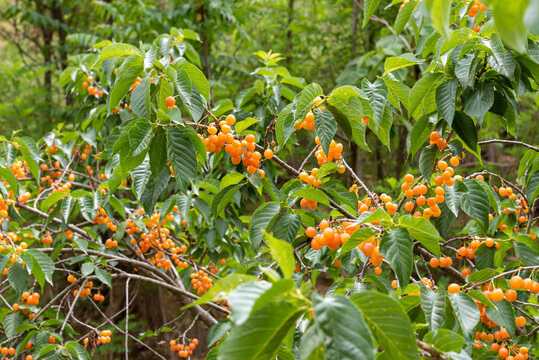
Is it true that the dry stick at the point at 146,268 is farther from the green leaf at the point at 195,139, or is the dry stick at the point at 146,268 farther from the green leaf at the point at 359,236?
the green leaf at the point at 359,236

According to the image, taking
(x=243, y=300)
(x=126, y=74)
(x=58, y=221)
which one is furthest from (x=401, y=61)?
(x=58, y=221)

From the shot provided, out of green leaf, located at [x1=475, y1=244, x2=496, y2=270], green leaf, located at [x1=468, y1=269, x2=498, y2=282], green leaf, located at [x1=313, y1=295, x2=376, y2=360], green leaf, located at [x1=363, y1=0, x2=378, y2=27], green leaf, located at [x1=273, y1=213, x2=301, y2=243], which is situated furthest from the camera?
green leaf, located at [x1=363, y1=0, x2=378, y2=27]

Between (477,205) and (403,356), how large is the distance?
0.87 m

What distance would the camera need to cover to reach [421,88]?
1.45m

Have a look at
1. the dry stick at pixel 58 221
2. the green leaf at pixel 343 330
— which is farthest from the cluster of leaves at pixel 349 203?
the dry stick at pixel 58 221

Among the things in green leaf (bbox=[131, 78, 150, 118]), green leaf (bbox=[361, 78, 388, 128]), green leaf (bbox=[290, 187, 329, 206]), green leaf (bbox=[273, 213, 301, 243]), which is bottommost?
green leaf (bbox=[273, 213, 301, 243])

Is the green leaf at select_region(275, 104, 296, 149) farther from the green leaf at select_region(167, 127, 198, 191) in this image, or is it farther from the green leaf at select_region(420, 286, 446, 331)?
the green leaf at select_region(420, 286, 446, 331)

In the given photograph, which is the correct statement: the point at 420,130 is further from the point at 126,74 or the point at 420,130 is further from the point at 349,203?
the point at 126,74

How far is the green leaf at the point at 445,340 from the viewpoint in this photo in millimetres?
893

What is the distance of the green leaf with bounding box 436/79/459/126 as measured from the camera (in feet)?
4.30

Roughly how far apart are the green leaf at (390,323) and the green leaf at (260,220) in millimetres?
675

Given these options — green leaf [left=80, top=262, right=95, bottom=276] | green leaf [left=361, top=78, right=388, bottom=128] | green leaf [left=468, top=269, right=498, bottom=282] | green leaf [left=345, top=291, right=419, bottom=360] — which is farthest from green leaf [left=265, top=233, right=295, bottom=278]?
green leaf [left=80, top=262, right=95, bottom=276]

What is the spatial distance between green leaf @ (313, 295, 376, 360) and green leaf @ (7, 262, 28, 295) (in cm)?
173

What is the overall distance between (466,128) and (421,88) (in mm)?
203
